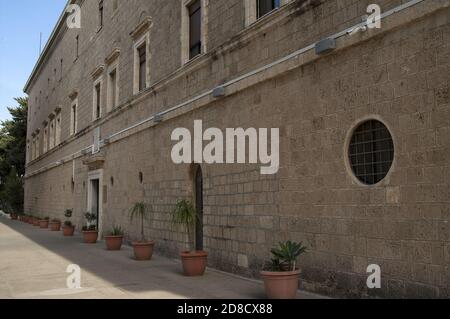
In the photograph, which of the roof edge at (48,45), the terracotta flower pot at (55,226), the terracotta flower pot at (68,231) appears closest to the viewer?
the terracotta flower pot at (68,231)

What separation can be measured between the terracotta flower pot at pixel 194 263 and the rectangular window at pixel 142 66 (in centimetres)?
695

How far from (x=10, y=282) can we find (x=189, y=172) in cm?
449

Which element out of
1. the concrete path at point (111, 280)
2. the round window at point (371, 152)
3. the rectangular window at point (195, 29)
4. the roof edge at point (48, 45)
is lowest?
the concrete path at point (111, 280)

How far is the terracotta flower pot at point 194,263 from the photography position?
927 cm

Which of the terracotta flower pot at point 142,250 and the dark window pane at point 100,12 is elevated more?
the dark window pane at point 100,12

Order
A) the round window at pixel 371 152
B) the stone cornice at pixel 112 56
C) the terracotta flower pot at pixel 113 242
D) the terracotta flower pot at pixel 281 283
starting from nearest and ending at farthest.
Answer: the round window at pixel 371 152 < the terracotta flower pot at pixel 281 283 < the terracotta flower pot at pixel 113 242 < the stone cornice at pixel 112 56

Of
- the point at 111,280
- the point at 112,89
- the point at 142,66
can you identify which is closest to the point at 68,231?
the point at 112,89

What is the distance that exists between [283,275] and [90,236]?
11593mm

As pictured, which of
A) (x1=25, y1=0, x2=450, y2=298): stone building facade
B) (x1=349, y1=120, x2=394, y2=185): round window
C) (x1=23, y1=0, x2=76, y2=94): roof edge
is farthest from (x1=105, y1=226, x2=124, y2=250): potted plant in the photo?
(x1=23, y1=0, x2=76, y2=94): roof edge

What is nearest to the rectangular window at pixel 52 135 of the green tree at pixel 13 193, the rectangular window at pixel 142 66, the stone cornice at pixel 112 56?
the green tree at pixel 13 193

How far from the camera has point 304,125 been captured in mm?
7750

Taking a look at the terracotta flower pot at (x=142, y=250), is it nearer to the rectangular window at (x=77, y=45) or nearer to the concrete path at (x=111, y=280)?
the concrete path at (x=111, y=280)

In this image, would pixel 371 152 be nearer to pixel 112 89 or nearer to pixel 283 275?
pixel 283 275

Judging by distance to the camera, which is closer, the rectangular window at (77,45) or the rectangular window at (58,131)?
the rectangular window at (77,45)
